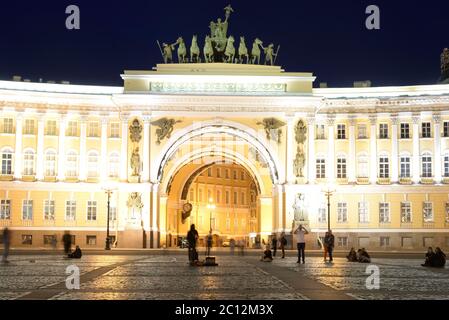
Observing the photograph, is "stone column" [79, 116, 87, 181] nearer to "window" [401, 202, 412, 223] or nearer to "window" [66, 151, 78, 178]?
"window" [66, 151, 78, 178]

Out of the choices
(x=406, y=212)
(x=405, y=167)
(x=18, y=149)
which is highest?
(x=18, y=149)

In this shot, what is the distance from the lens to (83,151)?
64.1 metres

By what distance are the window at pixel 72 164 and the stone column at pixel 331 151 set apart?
64.4 ft

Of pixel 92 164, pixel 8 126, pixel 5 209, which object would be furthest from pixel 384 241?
pixel 8 126

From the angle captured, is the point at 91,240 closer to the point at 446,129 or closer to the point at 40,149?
the point at 40,149

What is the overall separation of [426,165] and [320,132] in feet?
28.1

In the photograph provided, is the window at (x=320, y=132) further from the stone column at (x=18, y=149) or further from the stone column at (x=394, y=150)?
the stone column at (x=18, y=149)

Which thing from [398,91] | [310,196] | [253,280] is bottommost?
[253,280]
